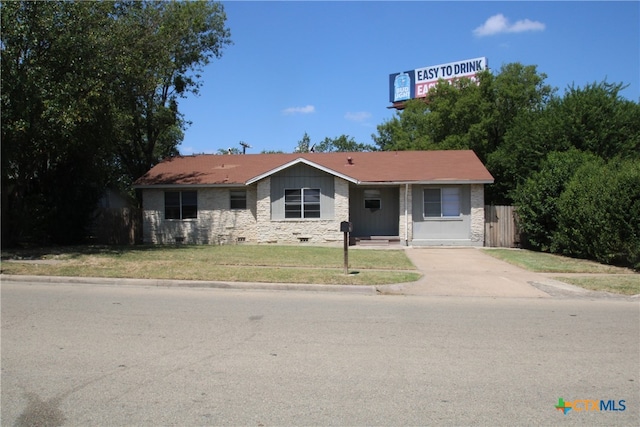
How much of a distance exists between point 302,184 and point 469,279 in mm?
11492

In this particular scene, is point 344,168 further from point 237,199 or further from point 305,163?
point 237,199

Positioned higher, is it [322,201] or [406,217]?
[322,201]

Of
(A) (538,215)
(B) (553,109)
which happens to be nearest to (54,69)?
(A) (538,215)

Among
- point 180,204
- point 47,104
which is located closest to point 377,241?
point 180,204

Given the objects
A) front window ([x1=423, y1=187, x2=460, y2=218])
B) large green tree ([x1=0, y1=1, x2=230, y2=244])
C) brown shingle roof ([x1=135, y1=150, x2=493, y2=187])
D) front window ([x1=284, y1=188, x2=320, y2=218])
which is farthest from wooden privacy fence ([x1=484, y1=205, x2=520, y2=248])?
large green tree ([x1=0, y1=1, x2=230, y2=244])

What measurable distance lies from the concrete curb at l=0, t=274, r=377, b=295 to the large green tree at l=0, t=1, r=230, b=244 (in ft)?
16.5

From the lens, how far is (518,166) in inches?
974

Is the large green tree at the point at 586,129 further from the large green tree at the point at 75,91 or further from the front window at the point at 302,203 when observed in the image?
the large green tree at the point at 75,91

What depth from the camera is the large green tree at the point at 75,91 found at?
14461mm

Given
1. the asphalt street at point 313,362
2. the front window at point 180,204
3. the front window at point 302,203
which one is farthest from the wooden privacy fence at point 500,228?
the front window at point 180,204

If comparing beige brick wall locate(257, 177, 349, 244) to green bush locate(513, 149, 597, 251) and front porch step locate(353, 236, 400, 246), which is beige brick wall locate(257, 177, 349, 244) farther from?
green bush locate(513, 149, 597, 251)

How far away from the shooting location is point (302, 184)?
22.2 m

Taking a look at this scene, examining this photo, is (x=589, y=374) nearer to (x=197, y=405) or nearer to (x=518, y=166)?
(x=197, y=405)

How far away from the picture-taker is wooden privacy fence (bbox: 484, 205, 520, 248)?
21625 millimetres
